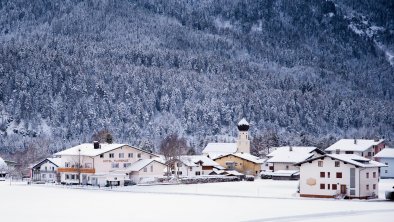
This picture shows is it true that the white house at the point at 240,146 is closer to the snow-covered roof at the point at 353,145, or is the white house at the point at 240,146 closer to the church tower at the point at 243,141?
the church tower at the point at 243,141

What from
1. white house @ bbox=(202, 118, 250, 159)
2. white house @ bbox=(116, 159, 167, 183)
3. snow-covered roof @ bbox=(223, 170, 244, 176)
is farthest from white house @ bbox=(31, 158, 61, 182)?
white house @ bbox=(202, 118, 250, 159)

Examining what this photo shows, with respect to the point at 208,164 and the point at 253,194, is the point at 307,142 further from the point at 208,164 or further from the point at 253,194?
the point at 253,194

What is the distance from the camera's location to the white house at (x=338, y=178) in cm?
8119

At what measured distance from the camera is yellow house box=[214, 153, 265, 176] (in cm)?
13738

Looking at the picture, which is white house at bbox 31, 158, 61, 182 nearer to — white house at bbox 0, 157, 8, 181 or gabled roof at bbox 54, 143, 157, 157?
gabled roof at bbox 54, 143, 157, 157

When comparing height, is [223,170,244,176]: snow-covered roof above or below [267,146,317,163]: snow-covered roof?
below

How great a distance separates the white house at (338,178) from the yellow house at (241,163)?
52.4 meters

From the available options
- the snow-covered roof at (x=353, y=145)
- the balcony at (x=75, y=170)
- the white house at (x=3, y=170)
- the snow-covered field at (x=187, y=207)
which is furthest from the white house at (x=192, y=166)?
the snow-covered field at (x=187, y=207)

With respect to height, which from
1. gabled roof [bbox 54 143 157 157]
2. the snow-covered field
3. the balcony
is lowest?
the snow-covered field

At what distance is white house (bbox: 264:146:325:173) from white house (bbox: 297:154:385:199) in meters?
45.1

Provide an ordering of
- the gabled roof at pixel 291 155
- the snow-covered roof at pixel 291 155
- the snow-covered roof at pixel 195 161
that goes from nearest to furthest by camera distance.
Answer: the snow-covered roof at pixel 195 161 < the snow-covered roof at pixel 291 155 < the gabled roof at pixel 291 155

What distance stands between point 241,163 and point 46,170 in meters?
39.6

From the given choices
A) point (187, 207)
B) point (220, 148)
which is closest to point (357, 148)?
point (220, 148)

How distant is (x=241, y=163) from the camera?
13800 cm
